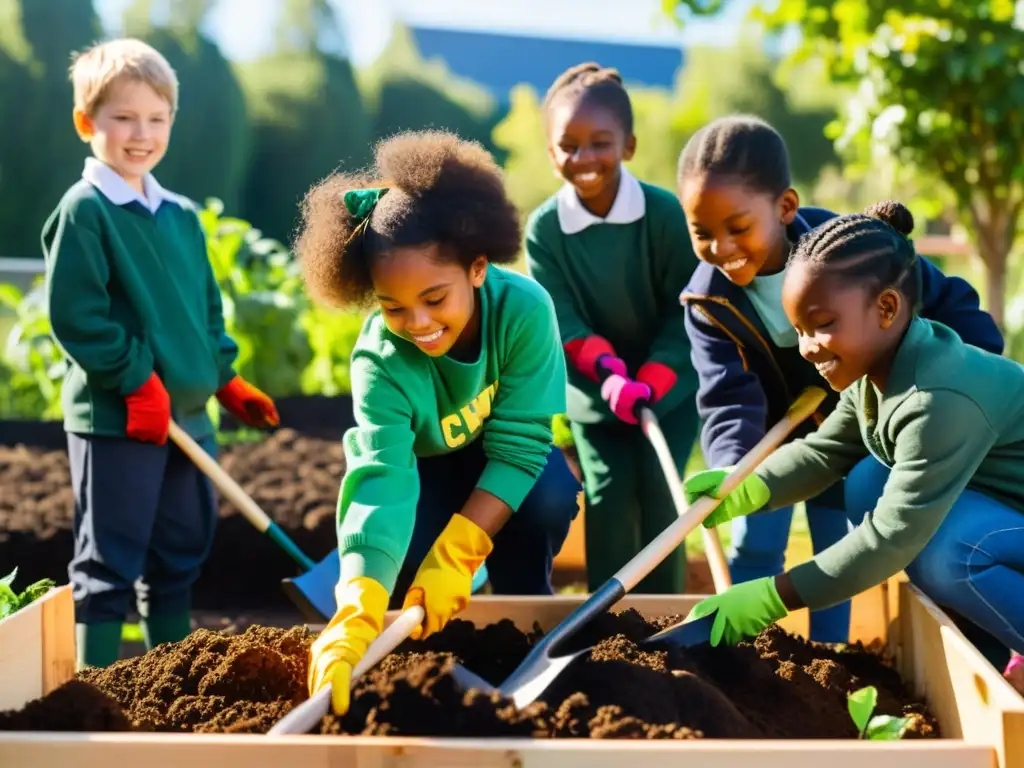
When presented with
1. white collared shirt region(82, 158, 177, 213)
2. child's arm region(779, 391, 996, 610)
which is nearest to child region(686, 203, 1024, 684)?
child's arm region(779, 391, 996, 610)

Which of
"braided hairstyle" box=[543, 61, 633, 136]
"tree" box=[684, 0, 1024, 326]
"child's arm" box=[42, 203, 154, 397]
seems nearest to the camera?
"child's arm" box=[42, 203, 154, 397]

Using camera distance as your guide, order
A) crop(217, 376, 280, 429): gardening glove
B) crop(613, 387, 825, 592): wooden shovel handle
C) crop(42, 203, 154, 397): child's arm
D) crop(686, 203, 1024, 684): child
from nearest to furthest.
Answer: crop(686, 203, 1024, 684): child → crop(613, 387, 825, 592): wooden shovel handle → crop(42, 203, 154, 397): child's arm → crop(217, 376, 280, 429): gardening glove

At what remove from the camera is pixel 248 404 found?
3.42 metres

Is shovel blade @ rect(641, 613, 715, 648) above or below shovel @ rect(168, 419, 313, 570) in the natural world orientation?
below

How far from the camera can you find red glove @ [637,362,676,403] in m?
3.20

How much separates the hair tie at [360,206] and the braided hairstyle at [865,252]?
81 cm

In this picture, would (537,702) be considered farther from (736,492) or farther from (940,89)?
(940,89)

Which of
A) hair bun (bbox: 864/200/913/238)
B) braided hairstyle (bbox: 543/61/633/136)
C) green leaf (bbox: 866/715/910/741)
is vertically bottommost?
green leaf (bbox: 866/715/910/741)

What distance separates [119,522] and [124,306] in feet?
1.82

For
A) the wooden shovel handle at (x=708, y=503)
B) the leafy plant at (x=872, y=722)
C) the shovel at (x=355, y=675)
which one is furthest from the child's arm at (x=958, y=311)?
the shovel at (x=355, y=675)

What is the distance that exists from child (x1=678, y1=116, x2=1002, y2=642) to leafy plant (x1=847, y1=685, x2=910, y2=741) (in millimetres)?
632

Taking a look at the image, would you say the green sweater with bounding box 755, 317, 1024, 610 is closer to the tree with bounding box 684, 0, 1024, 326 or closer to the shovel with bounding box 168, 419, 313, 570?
the shovel with bounding box 168, 419, 313, 570

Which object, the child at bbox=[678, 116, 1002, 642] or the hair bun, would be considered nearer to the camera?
the hair bun

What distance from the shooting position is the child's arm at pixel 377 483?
2262 mm
